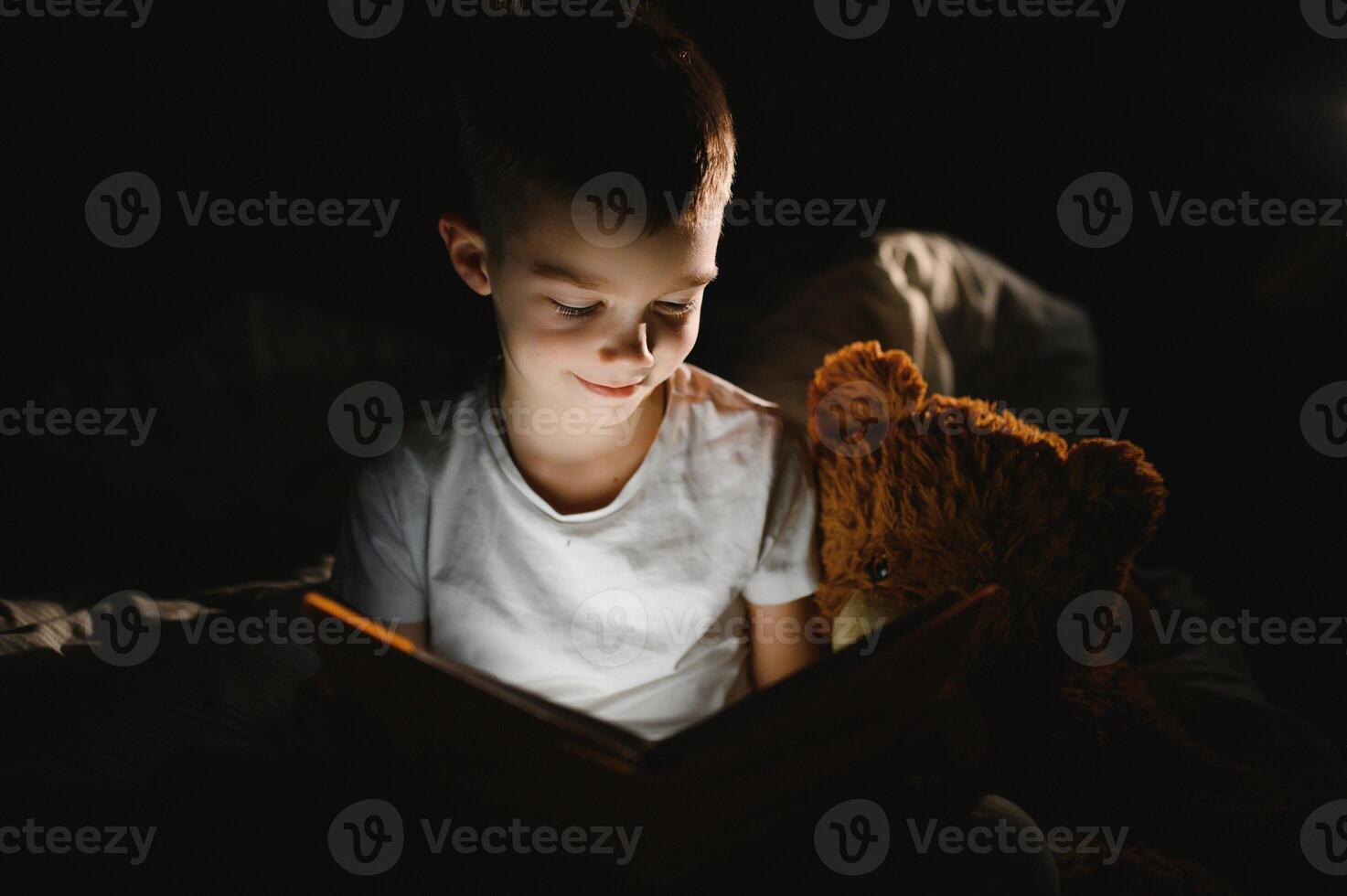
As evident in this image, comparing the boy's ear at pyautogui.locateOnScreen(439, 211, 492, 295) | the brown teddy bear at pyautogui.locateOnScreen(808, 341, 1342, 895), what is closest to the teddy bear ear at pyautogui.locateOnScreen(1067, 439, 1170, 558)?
the brown teddy bear at pyautogui.locateOnScreen(808, 341, 1342, 895)

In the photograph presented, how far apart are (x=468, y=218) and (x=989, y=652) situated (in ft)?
2.30

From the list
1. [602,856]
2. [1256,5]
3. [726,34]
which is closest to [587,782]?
[602,856]

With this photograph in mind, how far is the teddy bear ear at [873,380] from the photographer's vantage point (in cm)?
99

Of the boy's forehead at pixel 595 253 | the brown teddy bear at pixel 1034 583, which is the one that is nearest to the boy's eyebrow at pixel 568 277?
the boy's forehead at pixel 595 253

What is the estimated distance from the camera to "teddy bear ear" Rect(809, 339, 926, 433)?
987mm

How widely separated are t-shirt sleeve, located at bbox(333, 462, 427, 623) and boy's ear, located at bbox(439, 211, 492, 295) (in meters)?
0.21

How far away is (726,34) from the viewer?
1.67 m

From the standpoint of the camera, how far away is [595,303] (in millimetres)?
783

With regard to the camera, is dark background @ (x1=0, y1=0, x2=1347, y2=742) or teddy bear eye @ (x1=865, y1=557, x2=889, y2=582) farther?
dark background @ (x1=0, y1=0, x2=1347, y2=742)

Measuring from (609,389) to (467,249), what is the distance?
0.19m

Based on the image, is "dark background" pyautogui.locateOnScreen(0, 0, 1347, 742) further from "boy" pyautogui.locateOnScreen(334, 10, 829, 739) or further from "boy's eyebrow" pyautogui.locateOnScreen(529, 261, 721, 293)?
"boy's eyebrow" pyautogui.locateOnScreen(529, 261, 721, 293)

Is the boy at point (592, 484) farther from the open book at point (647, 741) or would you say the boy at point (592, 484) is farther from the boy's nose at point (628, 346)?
the open book at point (647, 741)

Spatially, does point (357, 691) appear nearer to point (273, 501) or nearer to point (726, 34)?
point (273, 501)

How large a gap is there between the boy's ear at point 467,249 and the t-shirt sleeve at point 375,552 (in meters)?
0.21
